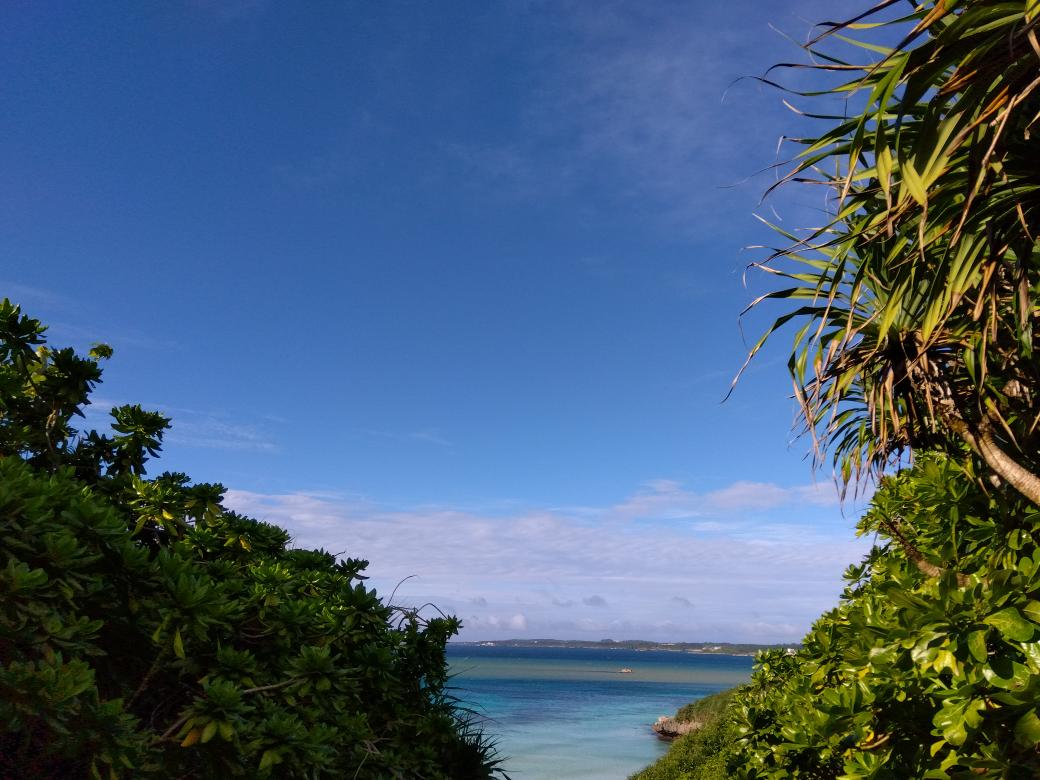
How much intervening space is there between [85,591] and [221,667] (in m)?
0.86

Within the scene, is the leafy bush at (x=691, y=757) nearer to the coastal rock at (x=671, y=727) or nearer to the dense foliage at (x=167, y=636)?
the dense foliage at (x=167, y=636)

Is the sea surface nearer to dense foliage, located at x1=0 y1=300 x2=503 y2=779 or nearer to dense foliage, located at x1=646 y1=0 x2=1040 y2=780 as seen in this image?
dense foliage, located at x1=0 y1=300 x2=503 y2=779

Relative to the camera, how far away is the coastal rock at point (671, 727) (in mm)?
40844

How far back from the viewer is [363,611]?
15.9ft

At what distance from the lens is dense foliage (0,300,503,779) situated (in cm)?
267

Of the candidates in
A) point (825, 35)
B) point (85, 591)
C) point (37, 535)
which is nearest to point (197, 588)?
point (85, 591)

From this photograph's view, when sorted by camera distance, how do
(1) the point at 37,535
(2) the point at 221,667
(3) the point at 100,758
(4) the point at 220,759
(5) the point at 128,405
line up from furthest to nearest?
1. (5) the point at 128,405
2. (2) the point at 221,667
3. (4) the point at 220,759
4. (1) the point at 37,535
5. (3) the point at 100,758

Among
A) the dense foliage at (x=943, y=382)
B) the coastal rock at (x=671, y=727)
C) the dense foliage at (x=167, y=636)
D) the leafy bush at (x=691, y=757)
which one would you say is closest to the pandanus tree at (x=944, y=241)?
the dense foliage at (x=943, y=382)

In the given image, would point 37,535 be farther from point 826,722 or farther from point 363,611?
point 826,722

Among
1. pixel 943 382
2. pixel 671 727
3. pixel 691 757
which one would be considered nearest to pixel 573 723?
pixel 671 727

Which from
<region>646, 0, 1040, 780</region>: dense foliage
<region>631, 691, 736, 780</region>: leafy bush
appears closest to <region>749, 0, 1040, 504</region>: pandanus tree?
<region>646, 0, 1040, 780</region>: dense foliage

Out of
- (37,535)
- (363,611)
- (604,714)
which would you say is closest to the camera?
(37,535)

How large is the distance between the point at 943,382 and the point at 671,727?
44.4m

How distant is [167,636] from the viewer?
328 centimetres
